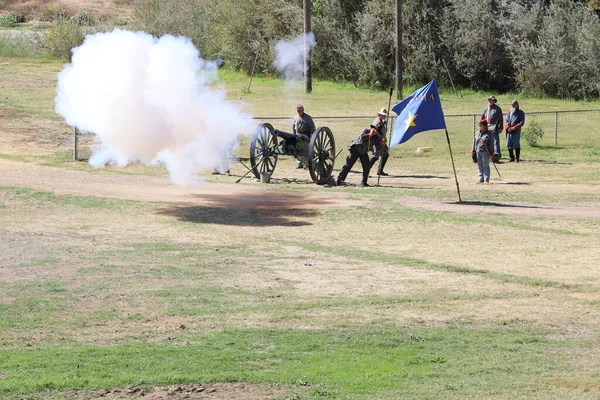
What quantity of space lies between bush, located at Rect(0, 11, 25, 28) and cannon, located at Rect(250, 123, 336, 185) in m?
59.4

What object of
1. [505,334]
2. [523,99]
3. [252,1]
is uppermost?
[252,1]

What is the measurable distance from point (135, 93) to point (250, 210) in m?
3.53

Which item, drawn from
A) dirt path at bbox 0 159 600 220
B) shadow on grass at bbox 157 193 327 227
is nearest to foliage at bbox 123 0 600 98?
dirt path at bbox 0 159 600 220

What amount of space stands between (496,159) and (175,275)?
55.2 ft

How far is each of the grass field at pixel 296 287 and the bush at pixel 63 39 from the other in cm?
3531

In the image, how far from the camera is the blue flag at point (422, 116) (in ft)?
73.8

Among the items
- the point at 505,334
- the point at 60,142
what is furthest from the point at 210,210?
the point at 60,142

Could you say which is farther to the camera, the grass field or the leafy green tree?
the leafy green tree

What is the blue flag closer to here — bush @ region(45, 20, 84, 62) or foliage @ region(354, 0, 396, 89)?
foliage @ region(354, 0, 396, 89)

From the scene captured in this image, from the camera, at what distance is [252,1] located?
177 ft

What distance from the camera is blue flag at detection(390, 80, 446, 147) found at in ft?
73.8

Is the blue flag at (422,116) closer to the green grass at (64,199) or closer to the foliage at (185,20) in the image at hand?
the green grass at (64,199)

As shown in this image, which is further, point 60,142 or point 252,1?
point 252,1

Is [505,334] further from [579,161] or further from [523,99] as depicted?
[523,99]
